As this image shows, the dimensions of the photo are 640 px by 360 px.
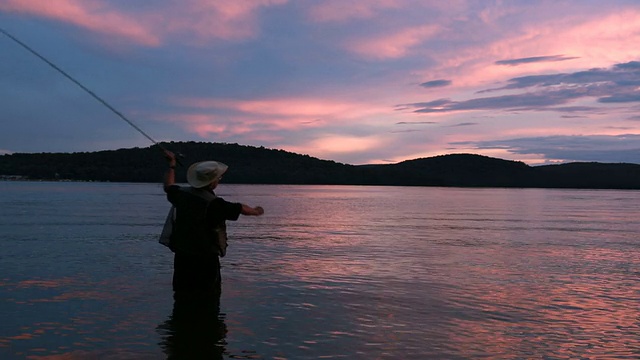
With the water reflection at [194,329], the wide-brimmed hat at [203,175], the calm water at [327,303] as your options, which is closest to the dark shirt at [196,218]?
the wide-brimmed hat at [203,175]

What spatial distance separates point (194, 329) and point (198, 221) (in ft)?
4.72

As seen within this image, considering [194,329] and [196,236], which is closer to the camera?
[196,236]

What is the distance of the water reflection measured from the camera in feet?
24.5

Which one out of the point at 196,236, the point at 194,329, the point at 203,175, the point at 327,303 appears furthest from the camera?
the point at 327,303

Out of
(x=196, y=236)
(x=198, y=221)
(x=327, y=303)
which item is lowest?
(x=327, y=303)

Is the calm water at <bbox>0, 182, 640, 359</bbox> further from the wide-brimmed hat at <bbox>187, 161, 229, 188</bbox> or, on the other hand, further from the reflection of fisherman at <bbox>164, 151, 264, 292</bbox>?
the wide-brimmed hat at <bbox>187, 161, 229, 188</bbox>

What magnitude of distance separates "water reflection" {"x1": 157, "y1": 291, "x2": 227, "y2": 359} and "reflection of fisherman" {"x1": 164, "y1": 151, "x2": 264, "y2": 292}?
1.50ft

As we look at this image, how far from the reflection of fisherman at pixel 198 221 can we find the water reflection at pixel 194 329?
0.46m

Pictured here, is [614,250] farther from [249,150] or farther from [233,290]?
[249,150]

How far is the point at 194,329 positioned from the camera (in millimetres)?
8406

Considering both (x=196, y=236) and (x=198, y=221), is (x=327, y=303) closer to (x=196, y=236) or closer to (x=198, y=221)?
(x=196, y=236)

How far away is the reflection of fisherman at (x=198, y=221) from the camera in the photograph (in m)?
8.00

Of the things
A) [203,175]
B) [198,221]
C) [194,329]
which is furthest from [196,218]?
[194,329]

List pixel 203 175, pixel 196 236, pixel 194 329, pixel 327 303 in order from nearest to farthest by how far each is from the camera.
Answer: pixel 203 175, pixel 196 236, pixel 194 329, pixel 327 303
